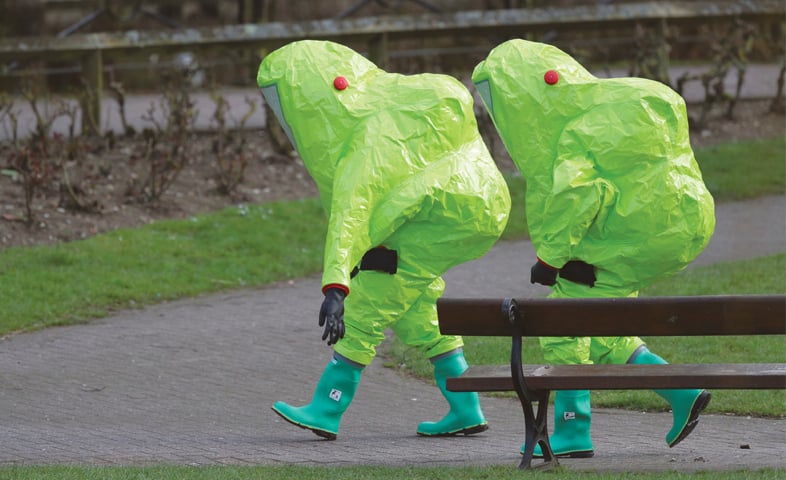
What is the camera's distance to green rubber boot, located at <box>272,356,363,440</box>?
6.48m

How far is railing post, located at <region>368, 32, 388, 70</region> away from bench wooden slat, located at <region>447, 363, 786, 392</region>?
8987mm

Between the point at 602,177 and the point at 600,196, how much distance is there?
125mm

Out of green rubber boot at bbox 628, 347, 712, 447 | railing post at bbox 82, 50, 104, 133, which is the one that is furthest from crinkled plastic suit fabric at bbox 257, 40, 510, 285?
railing post at bbox 82, 50, 104, 133

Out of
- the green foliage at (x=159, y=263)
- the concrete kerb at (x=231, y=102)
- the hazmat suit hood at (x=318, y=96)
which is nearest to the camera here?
the hazmat suit hood at (x=318, y=96)

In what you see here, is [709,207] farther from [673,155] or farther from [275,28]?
[275,28]

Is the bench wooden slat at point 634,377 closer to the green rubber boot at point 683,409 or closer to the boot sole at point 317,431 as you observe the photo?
the green rubber boot at point 683,409

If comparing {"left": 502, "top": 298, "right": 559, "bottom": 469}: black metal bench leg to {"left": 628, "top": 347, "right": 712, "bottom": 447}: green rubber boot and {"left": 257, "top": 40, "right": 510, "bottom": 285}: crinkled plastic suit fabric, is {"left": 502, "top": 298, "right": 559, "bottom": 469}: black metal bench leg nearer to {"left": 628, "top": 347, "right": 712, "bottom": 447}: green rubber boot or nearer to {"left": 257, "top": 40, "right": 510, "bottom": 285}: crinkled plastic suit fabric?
{"left": 628, "top": 347, "right": 712, "bottom": 447}: green rubber boot

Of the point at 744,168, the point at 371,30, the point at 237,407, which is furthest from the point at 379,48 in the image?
the point at 237,407

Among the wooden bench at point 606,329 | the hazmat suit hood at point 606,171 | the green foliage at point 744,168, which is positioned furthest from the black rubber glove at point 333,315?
the green foliage at point 744,168

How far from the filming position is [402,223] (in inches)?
246

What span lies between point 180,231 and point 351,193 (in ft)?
17.8

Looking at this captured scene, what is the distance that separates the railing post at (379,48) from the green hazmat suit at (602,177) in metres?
8.11

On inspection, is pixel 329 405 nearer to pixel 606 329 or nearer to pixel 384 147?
pixel 384 147

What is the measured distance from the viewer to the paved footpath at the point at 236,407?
19.9ft
